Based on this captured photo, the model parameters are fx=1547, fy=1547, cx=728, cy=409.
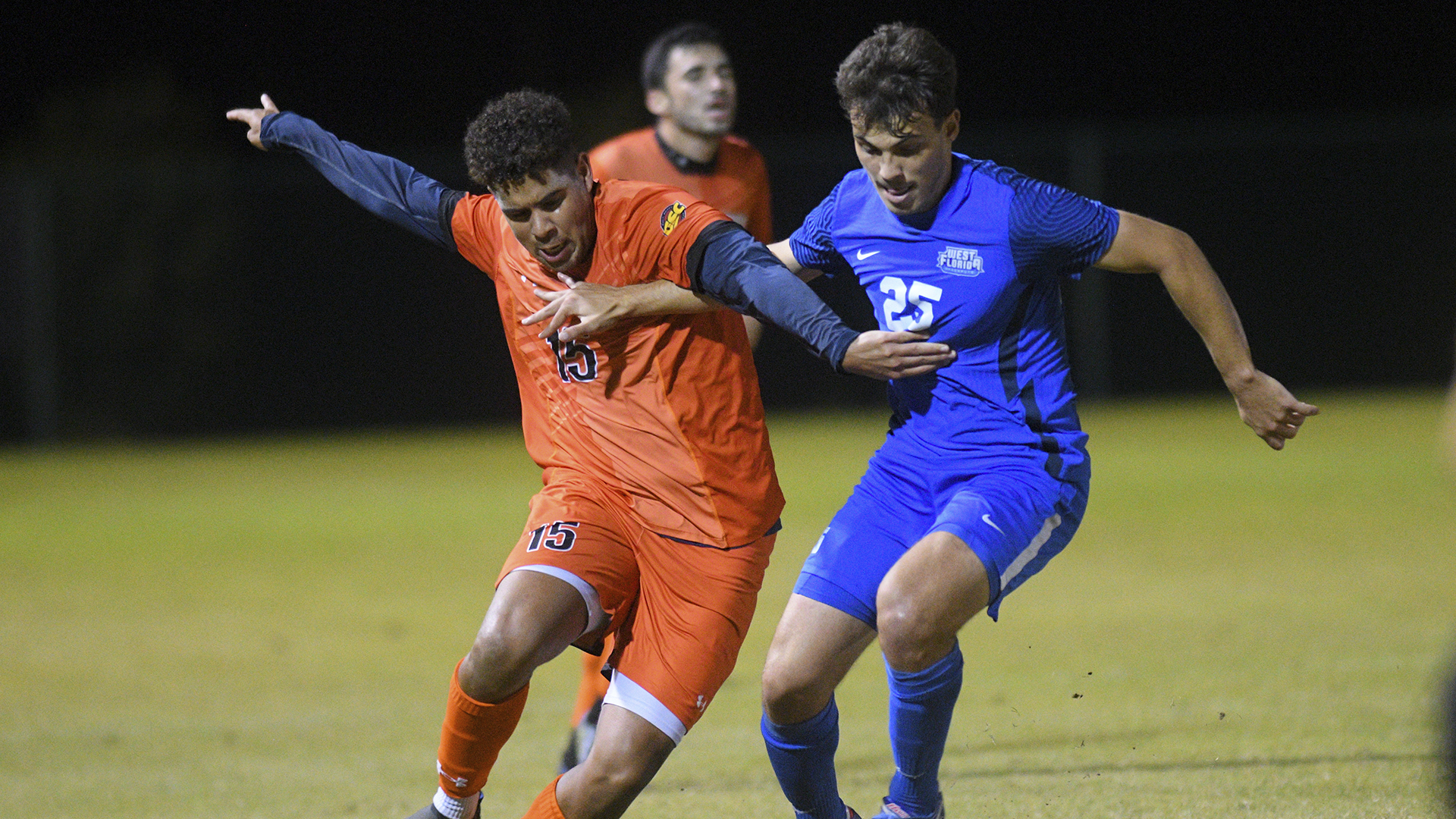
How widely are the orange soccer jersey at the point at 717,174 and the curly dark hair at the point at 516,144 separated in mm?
2121

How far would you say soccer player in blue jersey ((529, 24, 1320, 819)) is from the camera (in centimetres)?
369

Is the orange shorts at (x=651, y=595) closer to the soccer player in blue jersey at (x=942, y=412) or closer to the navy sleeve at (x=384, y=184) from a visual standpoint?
the soccer player in blue jersey at (x=942, y=412)

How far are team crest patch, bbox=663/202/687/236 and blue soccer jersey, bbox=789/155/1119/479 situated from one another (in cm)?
49

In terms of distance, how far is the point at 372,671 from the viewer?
693cm

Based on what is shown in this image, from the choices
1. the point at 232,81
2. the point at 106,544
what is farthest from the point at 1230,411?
the point at 232,81

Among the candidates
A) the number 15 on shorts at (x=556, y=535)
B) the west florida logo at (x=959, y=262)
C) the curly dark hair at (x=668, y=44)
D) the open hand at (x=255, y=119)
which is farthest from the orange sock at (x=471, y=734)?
the curly dark hair at (x=668, y=44)

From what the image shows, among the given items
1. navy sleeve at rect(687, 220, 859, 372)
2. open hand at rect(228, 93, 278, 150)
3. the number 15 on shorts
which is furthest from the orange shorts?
open hand at rect(228, 93, 278, 150)

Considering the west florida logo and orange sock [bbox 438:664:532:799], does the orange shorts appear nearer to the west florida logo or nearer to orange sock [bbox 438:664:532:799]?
orange sock [bbox 438:664:532:799]

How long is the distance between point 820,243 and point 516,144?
914 millimetres

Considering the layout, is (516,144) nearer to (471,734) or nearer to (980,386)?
(980,386)

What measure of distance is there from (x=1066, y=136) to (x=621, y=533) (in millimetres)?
14144

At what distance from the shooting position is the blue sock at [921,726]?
3.87 metres

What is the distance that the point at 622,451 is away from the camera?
12.7 feet

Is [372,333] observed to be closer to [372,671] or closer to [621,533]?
[372,671]
